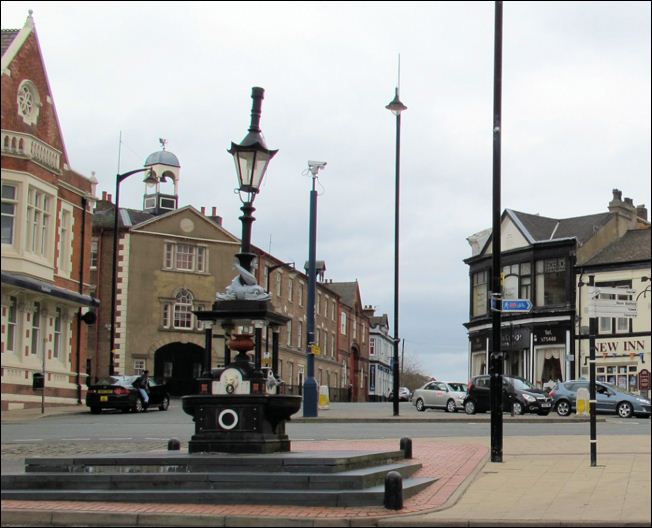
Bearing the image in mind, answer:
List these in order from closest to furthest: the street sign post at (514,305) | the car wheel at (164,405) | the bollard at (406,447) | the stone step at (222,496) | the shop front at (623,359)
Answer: the stone step at (222,496) → the bollard at (406,447) → the street sign post at (514,305) → the car wheel at (164,405) → the shop front at (623,359)

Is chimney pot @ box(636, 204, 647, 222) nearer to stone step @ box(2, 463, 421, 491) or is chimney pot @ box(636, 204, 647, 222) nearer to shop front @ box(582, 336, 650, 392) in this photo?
shop front @ box(582, 336, 650, 392)

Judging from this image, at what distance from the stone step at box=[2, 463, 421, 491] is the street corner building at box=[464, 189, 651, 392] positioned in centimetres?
3998

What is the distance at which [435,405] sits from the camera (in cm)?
4006

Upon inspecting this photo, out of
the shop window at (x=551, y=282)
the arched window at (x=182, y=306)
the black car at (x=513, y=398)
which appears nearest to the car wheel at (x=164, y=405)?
the black car at (x=513, y=398)

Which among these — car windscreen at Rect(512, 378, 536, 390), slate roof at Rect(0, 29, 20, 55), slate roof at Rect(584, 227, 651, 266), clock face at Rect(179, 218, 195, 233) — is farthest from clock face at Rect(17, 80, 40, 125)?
clock face at Rect(179, 218, 195, 233)

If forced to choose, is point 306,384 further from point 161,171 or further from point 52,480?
point 161,171

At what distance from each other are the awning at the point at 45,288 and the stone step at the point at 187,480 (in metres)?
4.58

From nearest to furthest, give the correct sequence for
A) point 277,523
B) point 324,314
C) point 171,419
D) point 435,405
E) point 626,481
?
A: point 277,523 < point 626,481 < point 171,419 < point 435,405 < point 324,314

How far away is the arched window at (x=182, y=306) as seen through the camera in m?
57.5

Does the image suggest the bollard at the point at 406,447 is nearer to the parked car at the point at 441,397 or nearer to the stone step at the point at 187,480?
the stone step at the point at 187,480

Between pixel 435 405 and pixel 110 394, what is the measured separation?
13921mm

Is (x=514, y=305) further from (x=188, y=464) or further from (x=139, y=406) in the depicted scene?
(x=139, y=406)

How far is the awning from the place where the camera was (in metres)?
5.57

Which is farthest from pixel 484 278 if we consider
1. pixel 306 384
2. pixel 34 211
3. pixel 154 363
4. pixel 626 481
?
pixel 34 211
